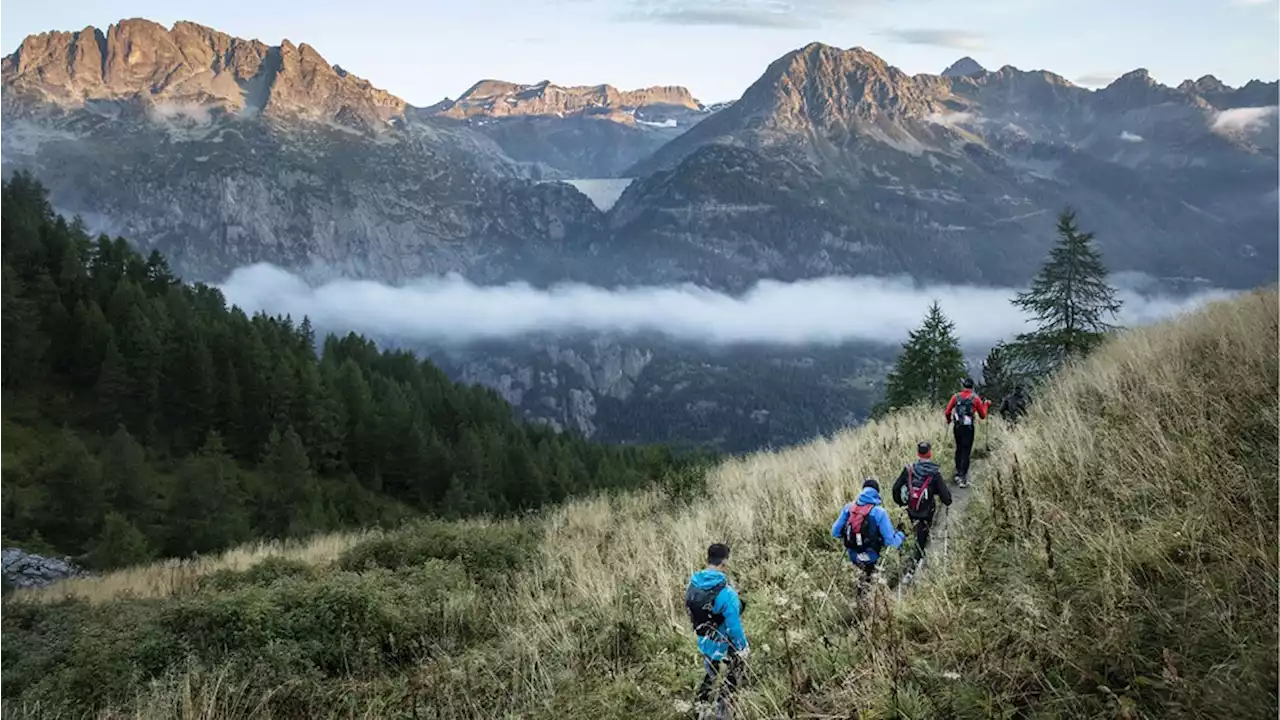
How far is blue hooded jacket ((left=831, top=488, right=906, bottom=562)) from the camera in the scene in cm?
785

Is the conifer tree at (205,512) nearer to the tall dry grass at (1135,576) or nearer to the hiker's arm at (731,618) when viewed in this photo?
the hiker's arm at (731,618)

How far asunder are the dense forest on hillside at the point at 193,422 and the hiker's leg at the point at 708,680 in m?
54.1

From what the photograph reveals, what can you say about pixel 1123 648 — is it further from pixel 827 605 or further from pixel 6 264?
pixel 6 264

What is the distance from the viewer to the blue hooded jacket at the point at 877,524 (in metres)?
7.85

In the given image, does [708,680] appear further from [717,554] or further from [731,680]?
[717,554]

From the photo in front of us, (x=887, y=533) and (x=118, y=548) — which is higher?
(x=887, y=533)

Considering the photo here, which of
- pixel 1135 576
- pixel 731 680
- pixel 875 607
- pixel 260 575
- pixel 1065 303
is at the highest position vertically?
pixel 1135 576

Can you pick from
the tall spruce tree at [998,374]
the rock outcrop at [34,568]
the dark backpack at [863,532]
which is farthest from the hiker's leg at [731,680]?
the rock outcrop at [34,568]

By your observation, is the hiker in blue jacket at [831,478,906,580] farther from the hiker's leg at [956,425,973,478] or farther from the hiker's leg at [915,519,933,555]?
the hiker's leg at [956,425,973,478]

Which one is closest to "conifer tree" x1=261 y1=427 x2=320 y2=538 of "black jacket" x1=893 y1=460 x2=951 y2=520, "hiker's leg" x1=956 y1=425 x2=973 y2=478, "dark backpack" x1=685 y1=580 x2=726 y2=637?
"hiker's leg" x1=956 y1=425 x2=973 y2=478

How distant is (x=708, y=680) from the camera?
6.29 m

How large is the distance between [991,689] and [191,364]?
279 feet

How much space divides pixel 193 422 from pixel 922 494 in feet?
272

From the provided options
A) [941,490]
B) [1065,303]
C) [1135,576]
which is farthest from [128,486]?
[1135,576]
